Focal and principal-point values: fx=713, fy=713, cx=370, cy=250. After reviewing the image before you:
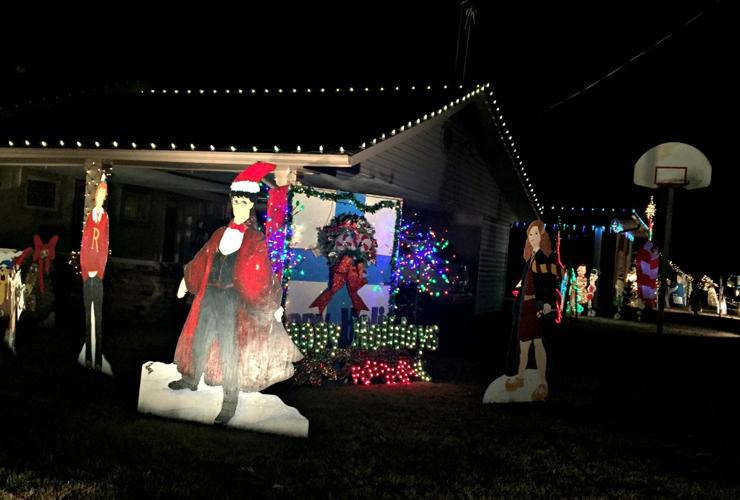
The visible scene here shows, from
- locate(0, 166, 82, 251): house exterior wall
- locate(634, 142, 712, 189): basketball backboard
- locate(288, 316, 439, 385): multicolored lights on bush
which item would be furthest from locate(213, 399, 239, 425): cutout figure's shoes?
locate(634, 142, 712, 189): basketball backboard

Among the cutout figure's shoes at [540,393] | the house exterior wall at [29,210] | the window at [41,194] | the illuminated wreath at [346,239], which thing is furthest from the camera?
the window at [41,194]

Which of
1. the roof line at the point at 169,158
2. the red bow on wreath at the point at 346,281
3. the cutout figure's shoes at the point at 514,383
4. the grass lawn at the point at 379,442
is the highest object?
the roof line at the point at 169,158

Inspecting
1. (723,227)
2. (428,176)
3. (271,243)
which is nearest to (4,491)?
(271,243)

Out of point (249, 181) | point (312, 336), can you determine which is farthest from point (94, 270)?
point (249, 181)

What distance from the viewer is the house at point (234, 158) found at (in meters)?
10.3

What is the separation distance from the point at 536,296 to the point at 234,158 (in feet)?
15.0

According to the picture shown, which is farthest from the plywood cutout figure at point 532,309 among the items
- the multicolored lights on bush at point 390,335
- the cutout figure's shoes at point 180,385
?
the cutout figure's shoes at point 180,385

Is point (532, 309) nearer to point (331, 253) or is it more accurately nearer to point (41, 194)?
point (331, 253)

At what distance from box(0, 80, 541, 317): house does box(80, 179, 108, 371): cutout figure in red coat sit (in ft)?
6.14

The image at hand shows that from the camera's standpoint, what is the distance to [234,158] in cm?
993

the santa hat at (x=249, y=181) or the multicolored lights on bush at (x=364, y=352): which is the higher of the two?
the santa hat at (x=249, y=181)

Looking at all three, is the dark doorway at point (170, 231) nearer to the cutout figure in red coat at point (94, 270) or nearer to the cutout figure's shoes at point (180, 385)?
the cutout figure in red coat at point (94, 270)

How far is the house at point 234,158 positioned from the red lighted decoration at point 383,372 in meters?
2.60

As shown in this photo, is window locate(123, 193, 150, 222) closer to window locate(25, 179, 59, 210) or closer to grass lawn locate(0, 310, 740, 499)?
window locate(25, 179, 59, 210)
